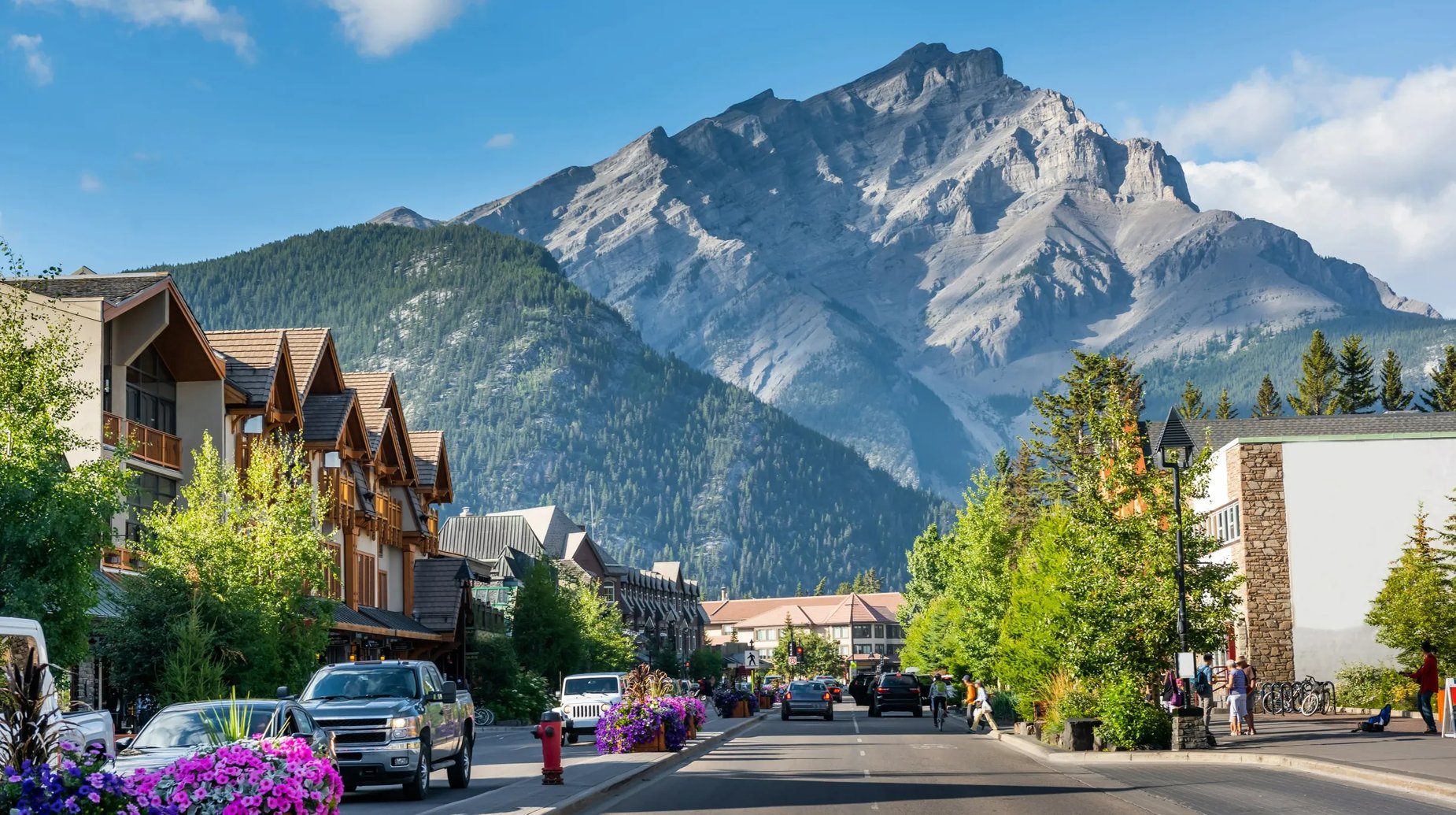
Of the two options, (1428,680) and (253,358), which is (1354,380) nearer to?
(1428,680)

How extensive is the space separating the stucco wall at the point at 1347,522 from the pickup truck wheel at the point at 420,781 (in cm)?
3350

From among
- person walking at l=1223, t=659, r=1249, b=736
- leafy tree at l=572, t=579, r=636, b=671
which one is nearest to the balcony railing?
person walking at l=1223, t=659, r=1249, b=736

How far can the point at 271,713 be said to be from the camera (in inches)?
737

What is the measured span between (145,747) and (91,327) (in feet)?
74.0

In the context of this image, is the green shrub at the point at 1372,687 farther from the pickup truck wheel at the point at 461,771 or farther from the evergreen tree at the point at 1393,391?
the evergreen tree at the point at 1393,391

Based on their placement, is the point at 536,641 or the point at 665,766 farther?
the point at 536,641

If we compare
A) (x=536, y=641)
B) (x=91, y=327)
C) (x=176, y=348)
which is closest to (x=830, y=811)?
(x=91, y=327)

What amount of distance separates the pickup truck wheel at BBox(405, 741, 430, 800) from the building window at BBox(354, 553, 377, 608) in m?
35.9

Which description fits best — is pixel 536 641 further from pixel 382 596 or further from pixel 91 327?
pixel 91 327

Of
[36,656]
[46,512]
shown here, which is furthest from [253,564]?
[36,656]

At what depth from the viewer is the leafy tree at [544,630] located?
70750mm

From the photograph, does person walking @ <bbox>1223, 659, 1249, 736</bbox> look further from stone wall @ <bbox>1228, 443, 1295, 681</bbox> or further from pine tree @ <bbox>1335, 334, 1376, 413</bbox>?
pine tree @ <bbox>1335, 334, 1376, 413</bbox>

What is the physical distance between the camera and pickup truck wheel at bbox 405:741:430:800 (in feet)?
74.1

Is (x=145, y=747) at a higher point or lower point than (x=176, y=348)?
lower
